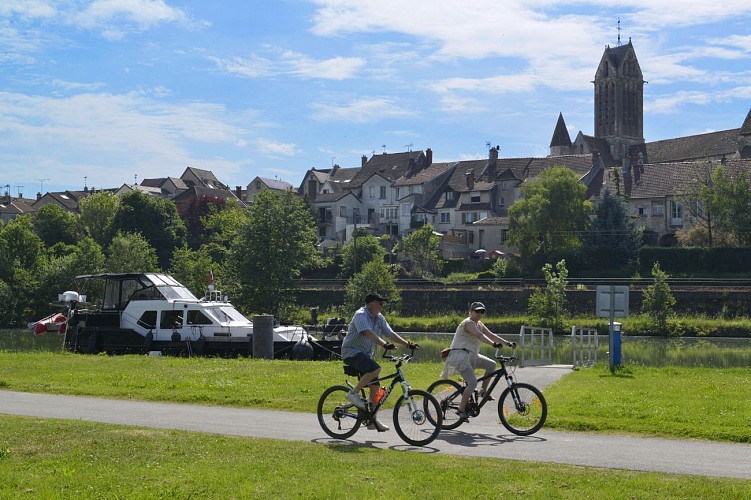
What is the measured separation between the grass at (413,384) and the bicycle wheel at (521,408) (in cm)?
92

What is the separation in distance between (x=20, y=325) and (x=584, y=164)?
5945 cm

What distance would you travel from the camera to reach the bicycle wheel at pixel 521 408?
14.7 m

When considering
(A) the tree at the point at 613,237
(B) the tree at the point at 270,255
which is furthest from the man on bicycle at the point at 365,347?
(A) the tree at the point at 613,237

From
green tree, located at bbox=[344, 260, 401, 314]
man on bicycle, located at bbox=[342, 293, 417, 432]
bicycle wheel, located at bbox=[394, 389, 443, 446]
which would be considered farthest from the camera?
green tree, located at bbox=[344, 260, 401, 314]

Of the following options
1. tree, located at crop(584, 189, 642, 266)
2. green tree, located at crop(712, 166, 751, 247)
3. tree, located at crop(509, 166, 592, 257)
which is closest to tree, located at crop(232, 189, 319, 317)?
tree, located at crop(509, 166, 592, 257)

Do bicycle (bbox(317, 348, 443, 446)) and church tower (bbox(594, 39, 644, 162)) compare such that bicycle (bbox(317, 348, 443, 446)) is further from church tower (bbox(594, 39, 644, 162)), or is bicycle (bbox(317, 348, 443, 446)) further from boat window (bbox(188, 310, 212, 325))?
church tower (bbox(594, 39, 644, 162))

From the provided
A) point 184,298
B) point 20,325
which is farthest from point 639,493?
point 20,325

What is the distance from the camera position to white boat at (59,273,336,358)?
34519 millimetres

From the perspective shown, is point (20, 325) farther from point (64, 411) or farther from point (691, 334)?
point (64, 411)

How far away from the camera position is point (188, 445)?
12.8m

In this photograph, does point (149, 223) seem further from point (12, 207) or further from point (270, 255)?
point (12, 207)

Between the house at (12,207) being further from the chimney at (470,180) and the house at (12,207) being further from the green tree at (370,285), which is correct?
the green tree at (370,285)

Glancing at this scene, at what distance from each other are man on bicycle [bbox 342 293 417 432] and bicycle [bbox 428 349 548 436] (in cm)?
111

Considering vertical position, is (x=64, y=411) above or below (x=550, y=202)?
below
